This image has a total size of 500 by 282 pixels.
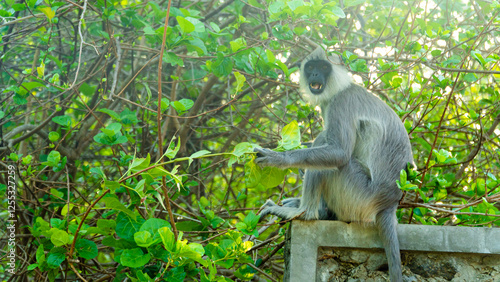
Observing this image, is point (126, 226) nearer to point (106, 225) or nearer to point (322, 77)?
point (106, 225)

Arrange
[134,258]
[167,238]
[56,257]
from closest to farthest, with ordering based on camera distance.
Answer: [167,238] < [134,258] < [56,257]

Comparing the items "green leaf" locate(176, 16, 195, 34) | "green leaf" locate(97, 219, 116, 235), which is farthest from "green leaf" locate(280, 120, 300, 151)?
"green leaf" locate(97, 219, 116, 235)

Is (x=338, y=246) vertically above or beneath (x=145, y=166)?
beneath

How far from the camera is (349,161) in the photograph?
355 cm

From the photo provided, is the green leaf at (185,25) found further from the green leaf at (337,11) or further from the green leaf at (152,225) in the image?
the green leaf at (152,225)

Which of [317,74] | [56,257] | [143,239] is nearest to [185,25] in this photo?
[317,74]

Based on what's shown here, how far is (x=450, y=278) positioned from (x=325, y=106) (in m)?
1.61

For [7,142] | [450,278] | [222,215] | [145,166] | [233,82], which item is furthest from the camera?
[233,82]

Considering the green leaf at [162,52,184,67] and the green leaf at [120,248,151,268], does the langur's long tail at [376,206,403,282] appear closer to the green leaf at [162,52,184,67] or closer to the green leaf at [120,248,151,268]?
the green leaf at [120,248,151,268]

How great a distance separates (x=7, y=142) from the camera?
432 cm

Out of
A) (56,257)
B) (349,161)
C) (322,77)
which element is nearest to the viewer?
(56,257)

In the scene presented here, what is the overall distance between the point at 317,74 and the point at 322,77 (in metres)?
0.05

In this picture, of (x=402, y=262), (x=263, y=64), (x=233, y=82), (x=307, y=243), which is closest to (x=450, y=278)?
(x=402, y=262)

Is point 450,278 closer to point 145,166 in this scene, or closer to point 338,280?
point 338,280
